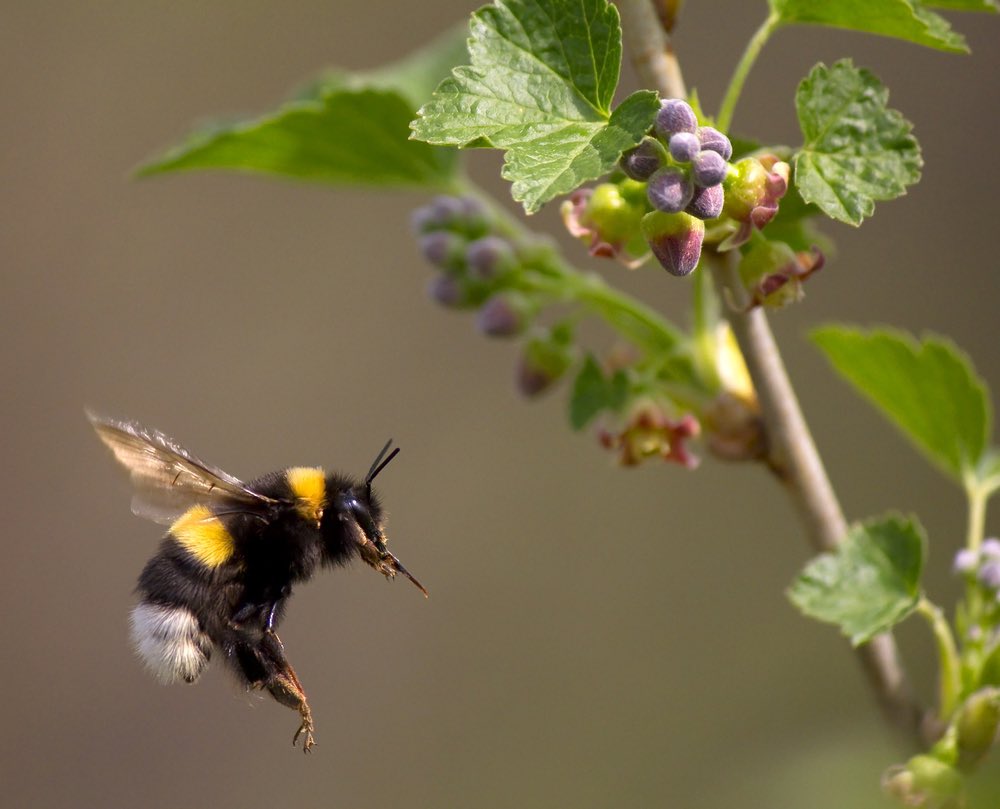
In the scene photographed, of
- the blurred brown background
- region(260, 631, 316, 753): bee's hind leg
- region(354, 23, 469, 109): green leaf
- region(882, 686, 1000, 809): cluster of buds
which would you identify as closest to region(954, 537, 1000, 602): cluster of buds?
region(882, 686, 1000, 809): cluster of buds

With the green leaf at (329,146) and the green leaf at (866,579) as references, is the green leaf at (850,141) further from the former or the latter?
the green leaf at (329,146)

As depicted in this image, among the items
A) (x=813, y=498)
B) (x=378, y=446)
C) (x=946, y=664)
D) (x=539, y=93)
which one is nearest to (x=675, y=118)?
(x=539, y=93)

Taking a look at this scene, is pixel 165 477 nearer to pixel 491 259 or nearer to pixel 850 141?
pixel 491 259

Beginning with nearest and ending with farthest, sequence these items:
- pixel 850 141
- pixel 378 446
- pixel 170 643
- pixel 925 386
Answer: pixel 850 141 < pixel 170 643 < pixel 925 386 < pixel 378 446

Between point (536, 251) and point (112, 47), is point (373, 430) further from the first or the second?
point (536, 251)

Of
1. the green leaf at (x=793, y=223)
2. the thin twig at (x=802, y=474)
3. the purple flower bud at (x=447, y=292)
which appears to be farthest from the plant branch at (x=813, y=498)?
the purple flower bud at (x=447, y=292)

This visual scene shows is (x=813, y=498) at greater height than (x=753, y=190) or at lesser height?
lesser
